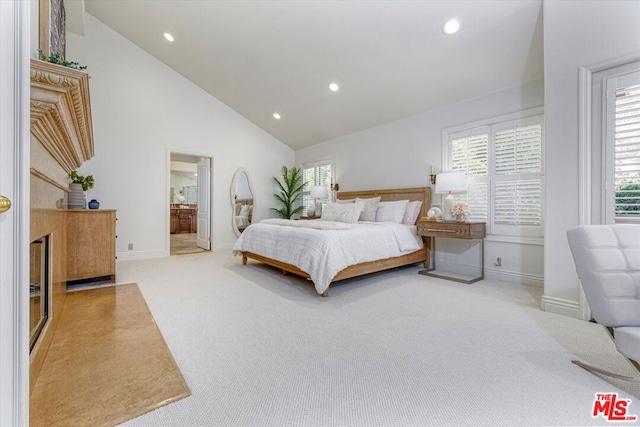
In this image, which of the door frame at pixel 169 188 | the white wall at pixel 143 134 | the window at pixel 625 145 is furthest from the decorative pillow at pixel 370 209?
the door frame at pixel 169 188

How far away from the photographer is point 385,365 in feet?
5.65

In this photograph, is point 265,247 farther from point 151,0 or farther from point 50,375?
point 151,0

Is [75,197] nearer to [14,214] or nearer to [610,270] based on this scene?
[14,214]

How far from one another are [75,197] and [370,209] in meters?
3.95

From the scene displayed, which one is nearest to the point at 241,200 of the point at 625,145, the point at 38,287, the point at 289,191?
the point at 289,191

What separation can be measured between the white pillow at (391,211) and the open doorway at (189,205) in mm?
3592

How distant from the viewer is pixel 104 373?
1.62 m

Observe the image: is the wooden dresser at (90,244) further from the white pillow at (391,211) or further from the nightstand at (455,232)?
the nightstand at (455,232)

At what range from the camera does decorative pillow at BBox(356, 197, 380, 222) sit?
460 centimetres

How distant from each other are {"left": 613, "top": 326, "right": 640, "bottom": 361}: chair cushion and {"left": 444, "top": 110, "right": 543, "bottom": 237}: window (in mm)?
2231

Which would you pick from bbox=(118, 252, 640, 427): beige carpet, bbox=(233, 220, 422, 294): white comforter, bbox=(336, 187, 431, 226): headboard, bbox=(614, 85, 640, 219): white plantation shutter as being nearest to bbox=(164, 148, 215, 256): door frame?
bbox=(233, 220, 422, 294): white comforter

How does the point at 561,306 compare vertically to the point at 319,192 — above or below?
below

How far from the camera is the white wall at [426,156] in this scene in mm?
3484

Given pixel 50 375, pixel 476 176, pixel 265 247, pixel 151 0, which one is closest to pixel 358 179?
pixel 476 176
